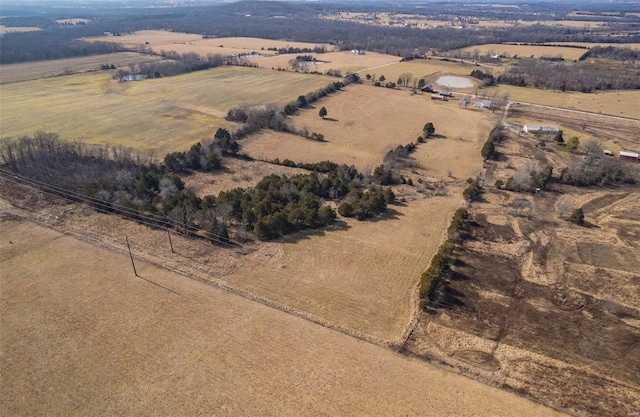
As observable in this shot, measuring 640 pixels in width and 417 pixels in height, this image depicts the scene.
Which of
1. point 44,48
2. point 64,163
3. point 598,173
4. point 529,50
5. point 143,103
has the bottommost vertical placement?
point 598,173

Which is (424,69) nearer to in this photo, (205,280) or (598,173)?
(598,173)

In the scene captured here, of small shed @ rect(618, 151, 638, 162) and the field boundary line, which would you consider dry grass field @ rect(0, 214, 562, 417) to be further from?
small shed @ rect(618, 151, 638, 162)

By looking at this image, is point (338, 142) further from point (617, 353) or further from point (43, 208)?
point (617, 353)

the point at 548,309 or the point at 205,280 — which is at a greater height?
the point at 205,280

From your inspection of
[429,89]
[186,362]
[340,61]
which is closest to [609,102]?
[429,89]

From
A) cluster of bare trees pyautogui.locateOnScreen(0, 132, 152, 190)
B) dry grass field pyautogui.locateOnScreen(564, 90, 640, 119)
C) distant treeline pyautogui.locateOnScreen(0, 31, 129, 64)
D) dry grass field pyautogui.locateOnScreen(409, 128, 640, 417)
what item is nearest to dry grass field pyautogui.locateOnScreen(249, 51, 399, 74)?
dry grass field pyautogui.locateOnScreen(564, 90, 640, 119)
